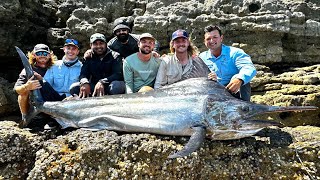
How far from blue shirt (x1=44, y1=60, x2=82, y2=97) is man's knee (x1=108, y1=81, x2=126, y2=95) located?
738 mm

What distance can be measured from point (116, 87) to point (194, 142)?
7.07ft

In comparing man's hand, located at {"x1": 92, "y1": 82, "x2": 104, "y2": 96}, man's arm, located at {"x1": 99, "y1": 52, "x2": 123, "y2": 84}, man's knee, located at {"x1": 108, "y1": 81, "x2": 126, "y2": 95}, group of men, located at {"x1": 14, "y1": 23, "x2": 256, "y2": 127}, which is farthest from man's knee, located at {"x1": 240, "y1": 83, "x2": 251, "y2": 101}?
man's hand, located at {"x1": 92, "y1": 82, "x2": 104, "y2": 96}

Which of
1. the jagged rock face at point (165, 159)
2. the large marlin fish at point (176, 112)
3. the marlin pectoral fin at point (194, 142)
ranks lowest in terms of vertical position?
the jagged rock face at point (165, 159)

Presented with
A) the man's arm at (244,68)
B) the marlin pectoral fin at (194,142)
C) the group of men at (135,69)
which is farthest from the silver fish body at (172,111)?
Answer: the man's arm at (244,68)

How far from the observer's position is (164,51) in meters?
9.72

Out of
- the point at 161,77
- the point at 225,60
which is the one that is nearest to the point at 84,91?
the point at 161,77

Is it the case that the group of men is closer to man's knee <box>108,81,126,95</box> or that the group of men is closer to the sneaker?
man's knee <box>108,81,126,95</box>

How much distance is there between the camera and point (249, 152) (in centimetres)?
356

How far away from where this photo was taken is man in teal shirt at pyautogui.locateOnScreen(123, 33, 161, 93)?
5031 mm

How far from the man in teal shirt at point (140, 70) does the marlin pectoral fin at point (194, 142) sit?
1.72 meters

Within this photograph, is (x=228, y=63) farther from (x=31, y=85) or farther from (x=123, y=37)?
(x=31, y=85)

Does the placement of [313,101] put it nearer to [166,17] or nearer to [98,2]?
[166,17]

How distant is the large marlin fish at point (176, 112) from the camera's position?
140 inches

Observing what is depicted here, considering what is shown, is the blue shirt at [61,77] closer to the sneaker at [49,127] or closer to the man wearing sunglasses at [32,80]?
the man wearing sunglasses at [32,80]
